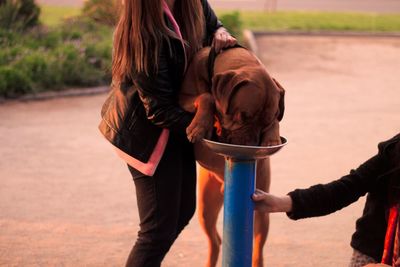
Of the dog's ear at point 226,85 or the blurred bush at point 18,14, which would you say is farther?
the blurred bush at point 18,14

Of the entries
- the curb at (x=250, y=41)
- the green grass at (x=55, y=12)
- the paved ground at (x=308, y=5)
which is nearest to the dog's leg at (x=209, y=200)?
the curb at (x=250, y=41)

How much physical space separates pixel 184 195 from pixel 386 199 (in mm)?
1002

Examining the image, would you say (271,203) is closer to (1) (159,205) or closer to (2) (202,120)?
(2) (202,120)

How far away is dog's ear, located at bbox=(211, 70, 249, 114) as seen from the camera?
9.30 feet

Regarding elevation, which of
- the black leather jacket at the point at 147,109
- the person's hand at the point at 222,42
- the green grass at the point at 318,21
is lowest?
the green grass at the point at 318,21

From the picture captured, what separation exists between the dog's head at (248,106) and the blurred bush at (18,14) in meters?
8.79

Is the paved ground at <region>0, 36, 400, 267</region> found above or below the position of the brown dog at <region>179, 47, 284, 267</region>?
below

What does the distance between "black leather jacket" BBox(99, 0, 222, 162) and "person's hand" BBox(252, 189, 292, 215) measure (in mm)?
489

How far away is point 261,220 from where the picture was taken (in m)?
3.76

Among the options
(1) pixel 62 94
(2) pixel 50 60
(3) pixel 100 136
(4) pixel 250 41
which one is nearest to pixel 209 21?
(3) pixel 100 136

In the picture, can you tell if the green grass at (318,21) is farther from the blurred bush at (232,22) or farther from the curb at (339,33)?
the blurred bush at (232,22)

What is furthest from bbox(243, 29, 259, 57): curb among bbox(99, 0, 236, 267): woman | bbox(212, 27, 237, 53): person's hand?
bbox(99, 0, 236, 267): woman

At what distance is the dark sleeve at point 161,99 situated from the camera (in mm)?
3012

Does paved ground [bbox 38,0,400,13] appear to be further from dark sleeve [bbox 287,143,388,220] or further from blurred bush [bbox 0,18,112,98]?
dark sleeve [bbox 287,143,388,220]
